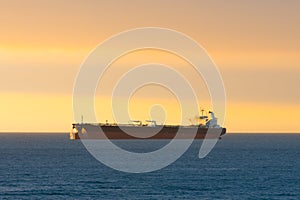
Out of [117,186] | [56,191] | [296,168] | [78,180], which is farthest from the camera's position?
[296,168]

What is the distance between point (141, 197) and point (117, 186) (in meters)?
14.9

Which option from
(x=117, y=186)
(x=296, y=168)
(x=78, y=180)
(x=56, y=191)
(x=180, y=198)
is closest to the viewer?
(x=180, y=198)

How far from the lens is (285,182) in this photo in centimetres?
13250

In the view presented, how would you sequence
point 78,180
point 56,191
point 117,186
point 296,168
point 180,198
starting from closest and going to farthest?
point 180,198, point 56,191, point 117,186, point 78,180, point 296,168

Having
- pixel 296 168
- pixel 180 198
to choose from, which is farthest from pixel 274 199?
pixel 296 168

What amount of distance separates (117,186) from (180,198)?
57.5ft

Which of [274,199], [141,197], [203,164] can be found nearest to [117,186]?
[141,197]

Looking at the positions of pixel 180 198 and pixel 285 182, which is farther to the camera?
pixel 285 182

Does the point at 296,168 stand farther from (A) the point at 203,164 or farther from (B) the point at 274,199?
(B) the point at 274,199

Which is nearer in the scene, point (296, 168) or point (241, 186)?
point (241, 186)

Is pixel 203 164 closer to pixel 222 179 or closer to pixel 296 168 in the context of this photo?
pixel 296 168

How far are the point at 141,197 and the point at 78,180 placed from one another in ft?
85.7

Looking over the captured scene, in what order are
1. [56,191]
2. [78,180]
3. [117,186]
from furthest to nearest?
[78,180] < [117,186] < [56,191]

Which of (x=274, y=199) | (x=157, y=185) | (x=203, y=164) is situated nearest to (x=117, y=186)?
(x=157, y=185)
